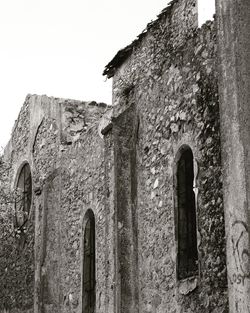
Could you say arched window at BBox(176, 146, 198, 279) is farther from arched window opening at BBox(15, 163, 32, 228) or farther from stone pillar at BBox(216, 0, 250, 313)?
arched window opening at BBox(15, 163, 32, 228)

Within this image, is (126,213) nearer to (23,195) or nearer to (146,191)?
(146,191)

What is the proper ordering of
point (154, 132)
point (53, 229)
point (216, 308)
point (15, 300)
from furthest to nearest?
point (15, 300) < point (53, 229) < point (154, 132) < point (216, 308)

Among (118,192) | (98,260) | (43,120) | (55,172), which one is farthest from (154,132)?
(43,120)

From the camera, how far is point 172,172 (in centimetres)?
1091

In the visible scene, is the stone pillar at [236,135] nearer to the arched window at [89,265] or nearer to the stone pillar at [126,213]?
the stone pillar at [126,213]

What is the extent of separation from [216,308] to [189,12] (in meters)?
6.73

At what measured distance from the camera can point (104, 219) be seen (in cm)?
1325

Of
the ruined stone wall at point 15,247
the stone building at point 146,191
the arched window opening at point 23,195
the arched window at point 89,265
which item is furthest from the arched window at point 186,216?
the arched window opening at point 23,195

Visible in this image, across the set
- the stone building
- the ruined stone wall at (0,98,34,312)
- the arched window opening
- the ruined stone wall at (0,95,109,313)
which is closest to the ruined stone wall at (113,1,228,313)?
the stone building

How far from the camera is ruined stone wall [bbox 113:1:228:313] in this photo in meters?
9.62

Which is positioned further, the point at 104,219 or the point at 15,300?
the point at 15,300

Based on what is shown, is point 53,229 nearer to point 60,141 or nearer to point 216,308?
point 60,141

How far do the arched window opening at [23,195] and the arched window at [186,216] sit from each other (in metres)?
7.80

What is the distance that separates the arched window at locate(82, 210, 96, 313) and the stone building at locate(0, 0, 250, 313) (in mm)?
19
